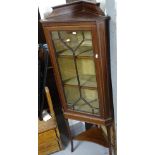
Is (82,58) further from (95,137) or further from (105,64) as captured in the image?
(95,137)

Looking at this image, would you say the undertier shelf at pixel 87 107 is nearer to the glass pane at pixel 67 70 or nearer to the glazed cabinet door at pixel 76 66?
the glazed cabinet door at pixel 76 66

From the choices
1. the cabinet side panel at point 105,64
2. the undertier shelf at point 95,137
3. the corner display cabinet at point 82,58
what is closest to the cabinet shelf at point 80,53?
the corner display cabinet at point 82,58

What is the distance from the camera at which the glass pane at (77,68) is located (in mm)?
1411

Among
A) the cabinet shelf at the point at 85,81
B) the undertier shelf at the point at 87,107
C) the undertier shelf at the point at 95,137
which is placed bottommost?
the undertier shelf at the point at 95,137

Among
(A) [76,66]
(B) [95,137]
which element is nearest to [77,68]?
(A) [76,66]

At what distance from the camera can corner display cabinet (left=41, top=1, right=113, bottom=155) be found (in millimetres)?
1296

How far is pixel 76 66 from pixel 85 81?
136 mm

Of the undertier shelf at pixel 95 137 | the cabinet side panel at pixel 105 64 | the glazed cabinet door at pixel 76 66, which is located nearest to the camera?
the cabinet side panel at pixel 105 64

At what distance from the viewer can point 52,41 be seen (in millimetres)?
1482

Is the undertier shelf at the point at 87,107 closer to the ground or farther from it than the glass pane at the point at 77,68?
closer to the ground
